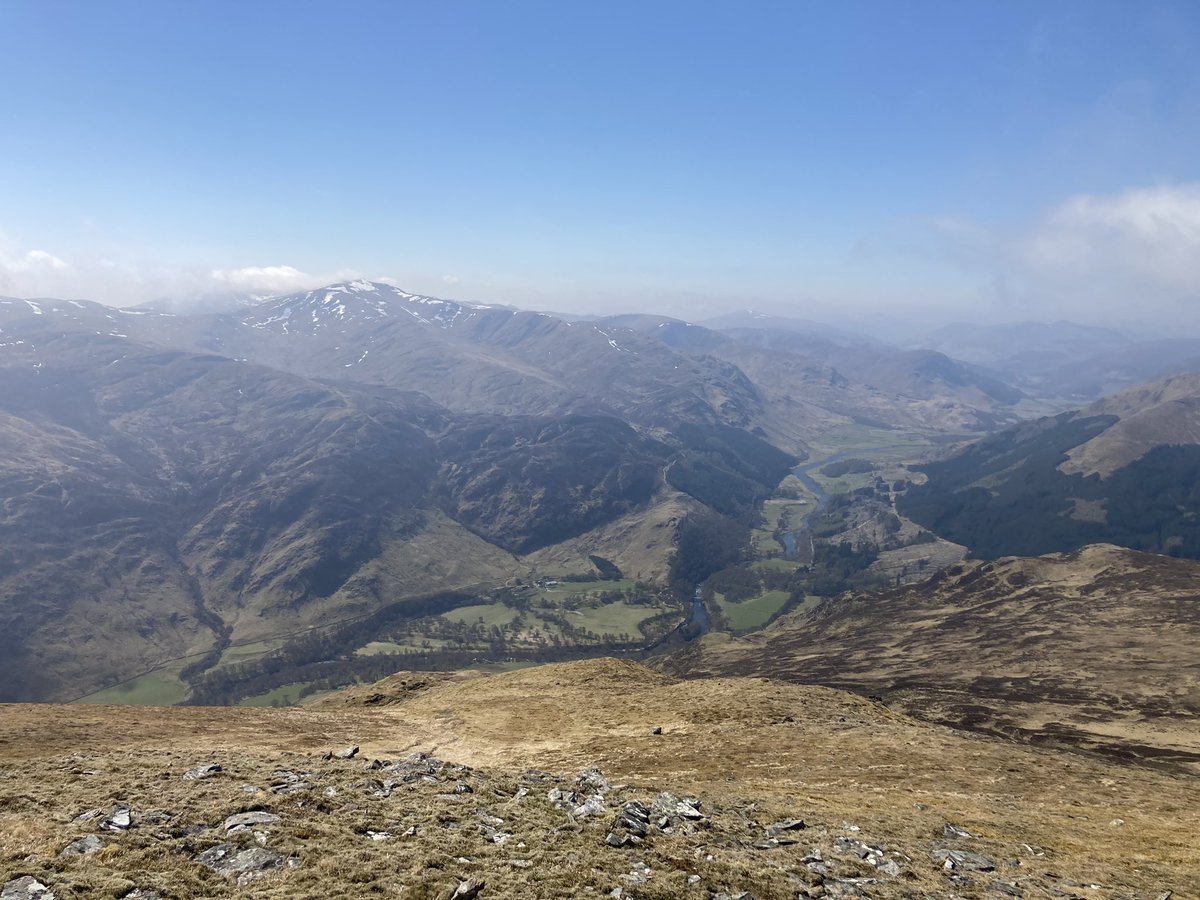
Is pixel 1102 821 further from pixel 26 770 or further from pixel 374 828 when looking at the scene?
pixel 26 770

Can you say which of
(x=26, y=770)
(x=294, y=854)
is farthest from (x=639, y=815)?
Answer: (x=26, y=770)

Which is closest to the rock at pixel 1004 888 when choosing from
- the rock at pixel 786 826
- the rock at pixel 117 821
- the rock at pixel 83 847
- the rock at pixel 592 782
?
the rock at pixel 786 826

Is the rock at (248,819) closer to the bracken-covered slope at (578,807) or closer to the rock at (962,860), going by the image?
the bracken-covered slope at (578,807)

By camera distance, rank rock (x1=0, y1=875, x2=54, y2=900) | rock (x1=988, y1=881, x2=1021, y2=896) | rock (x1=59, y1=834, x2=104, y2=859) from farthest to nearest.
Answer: rock (x1=988, y1=881, x2=1021, y2=896)
rock (x1=59, y1=834, x2=104, y2=859)
rock (x1=0, y1=875, x2=54, y2=900)

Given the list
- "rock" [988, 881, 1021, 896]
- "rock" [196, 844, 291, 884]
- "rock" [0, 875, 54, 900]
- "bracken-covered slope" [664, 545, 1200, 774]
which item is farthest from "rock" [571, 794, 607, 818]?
"bracken-covered slope" [664, 545, 1200, 774]

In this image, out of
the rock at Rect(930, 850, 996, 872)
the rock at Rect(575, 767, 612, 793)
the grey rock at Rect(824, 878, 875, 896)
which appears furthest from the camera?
the rock at Rect(575, 767, 612, 793)

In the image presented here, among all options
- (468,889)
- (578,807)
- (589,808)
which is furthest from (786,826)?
(468,889)

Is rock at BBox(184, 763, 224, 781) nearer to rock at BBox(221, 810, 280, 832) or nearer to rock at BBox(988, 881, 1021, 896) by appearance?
rock at BBox(221, 810, 280, 832)

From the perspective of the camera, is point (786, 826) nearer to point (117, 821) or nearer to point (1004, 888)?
point (1004, 888)
